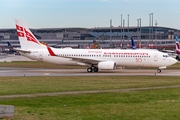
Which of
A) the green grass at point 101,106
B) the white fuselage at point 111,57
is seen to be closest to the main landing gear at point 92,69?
the white fuselage at point 111,57

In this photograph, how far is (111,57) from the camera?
46250 mm

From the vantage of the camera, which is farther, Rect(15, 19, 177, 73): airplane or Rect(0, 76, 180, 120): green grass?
Rect(15, 19, 177, 73): airplane

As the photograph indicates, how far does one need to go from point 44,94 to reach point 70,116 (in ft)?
23.5

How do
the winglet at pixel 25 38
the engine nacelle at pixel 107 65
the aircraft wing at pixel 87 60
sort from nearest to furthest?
the engine nacelle at pixel 107 65, the aircraft wing at pixel 87 60, the winglet at pixel 25 38

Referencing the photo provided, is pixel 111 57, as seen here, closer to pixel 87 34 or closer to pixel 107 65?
pixel 107 65

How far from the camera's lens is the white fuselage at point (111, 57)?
4509cm

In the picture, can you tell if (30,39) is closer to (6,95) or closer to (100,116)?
(6,95)

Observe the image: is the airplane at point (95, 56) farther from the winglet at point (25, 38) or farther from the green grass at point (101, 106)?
the green grass at point (101, 106)

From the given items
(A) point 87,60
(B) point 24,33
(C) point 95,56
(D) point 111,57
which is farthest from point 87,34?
(A) point 87,60

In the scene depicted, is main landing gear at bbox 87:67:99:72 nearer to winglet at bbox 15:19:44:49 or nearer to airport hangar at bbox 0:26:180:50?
winglet at bbox 15:19:44:49

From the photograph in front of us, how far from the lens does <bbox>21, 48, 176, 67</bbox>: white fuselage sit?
45.1 m

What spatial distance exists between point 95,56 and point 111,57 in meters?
2.12

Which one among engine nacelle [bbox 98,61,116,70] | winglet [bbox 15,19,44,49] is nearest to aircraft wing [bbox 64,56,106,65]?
engine nacelle [bbox 98,61,116,70]

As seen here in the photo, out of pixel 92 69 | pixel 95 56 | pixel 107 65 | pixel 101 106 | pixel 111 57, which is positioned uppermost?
pixel 95 56
